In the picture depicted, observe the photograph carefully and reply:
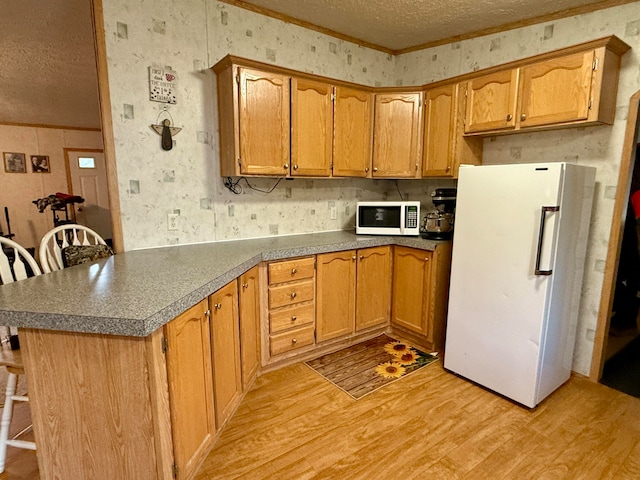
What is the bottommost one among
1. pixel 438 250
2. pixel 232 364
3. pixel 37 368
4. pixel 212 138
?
pixel 232 364

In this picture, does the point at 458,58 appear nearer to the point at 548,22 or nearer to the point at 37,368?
the point at 548,22

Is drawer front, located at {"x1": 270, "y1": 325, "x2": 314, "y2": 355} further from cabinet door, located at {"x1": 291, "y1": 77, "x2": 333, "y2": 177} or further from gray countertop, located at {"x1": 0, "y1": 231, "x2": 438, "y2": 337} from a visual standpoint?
cabinet door, located at {"x1": 291, "y1": 77, "x2": 333, "y2": 177}

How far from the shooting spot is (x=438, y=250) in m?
2.66

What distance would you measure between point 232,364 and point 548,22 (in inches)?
127

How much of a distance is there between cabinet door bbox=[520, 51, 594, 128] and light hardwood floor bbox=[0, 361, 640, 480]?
1.84 metres

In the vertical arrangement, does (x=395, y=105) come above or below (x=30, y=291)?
above

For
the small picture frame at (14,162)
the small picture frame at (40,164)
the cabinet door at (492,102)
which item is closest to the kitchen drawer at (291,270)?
the cabinet door at (492,102)

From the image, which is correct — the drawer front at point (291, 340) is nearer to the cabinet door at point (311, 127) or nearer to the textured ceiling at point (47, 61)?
the cabinet door at point (311, 127)

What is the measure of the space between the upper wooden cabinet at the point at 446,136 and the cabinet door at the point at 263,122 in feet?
4.04

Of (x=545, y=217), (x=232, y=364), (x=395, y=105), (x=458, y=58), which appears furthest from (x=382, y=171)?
(x=232, y=364)

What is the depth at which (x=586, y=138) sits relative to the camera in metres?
2.36

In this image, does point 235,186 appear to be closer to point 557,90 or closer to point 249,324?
point 249,324

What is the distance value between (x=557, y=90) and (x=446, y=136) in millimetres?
790

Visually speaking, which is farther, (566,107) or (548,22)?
(548,22)
